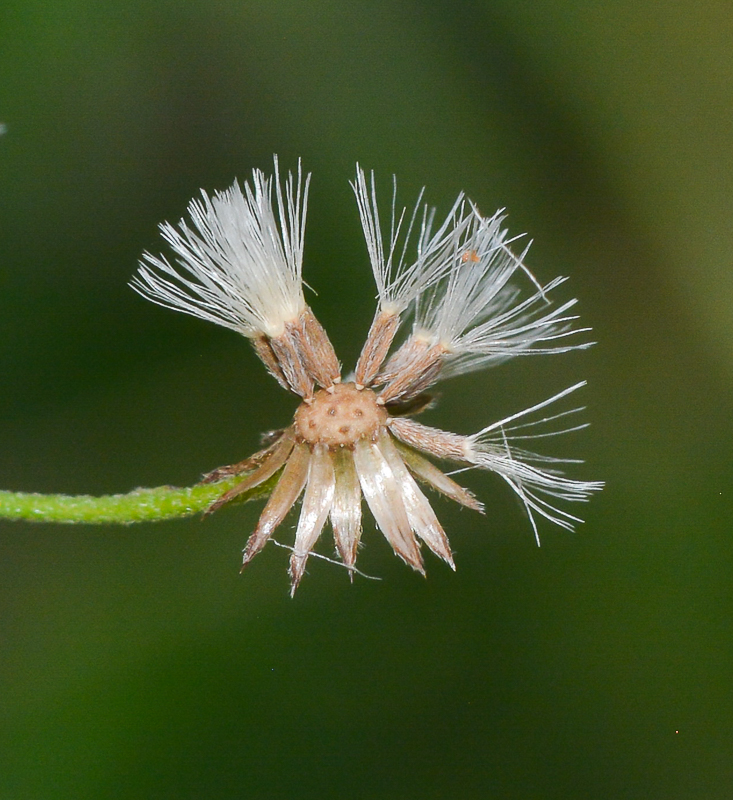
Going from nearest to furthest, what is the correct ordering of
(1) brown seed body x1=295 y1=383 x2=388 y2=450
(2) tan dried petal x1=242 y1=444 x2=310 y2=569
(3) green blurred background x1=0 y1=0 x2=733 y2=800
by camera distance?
(2) tan dried petal x1=242 y1=444 x2=310 y2=569 < (1) brown seed body x1=295 y1=383 x2=388 y2=450 < (3) green blurred background x1=0 y1=0 x2=733 y2=800

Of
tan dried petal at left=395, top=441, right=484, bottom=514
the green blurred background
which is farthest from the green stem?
the green blurred background

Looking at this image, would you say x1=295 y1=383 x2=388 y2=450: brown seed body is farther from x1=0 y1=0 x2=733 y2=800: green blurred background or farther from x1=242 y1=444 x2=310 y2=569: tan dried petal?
x1=0 y1=0 x2=733 y2=800: green blurred background

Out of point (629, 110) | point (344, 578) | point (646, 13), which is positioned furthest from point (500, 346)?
point (646, 13)

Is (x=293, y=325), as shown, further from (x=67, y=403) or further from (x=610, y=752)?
(x=610, y=752)

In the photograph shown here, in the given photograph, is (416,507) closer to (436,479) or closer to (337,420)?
(436,479)

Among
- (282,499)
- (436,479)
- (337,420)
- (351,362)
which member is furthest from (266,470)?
(351,362)

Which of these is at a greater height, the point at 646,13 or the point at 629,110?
the point at 646,13
